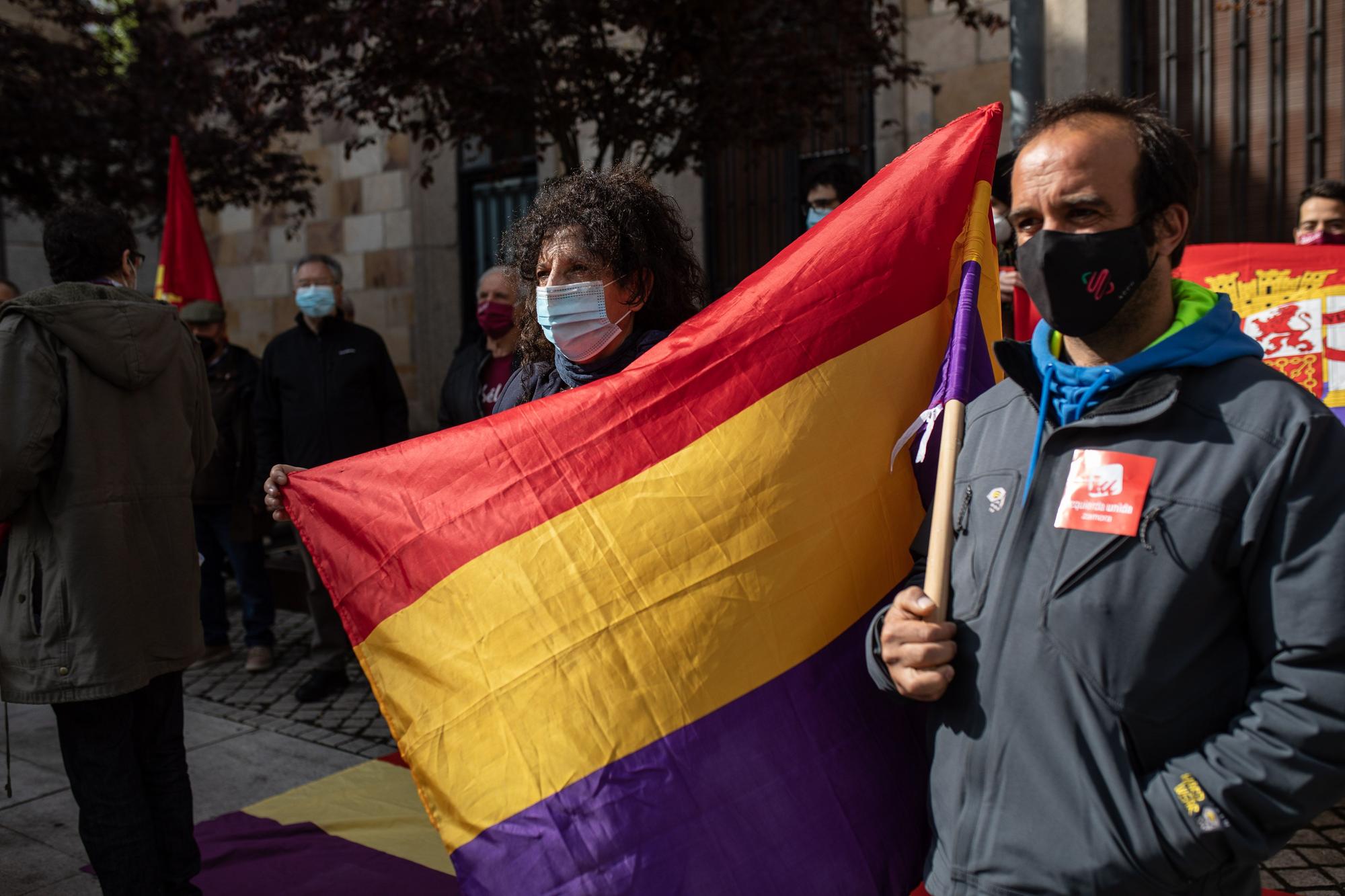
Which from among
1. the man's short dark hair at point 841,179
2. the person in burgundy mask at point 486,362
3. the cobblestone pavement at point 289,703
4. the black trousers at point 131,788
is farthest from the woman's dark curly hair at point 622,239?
the cobblestone pavement at point 289,703

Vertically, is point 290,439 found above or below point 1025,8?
below

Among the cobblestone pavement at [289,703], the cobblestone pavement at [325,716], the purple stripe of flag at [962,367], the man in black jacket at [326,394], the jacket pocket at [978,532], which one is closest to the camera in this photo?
the jacket pocket at [978,532]

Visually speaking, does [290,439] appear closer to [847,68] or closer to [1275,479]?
[847,68]

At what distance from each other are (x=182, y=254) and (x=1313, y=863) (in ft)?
20.8

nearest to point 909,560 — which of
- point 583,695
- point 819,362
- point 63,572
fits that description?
point 819,362

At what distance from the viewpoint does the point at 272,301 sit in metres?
13.2

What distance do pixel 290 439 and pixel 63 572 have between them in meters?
2.79

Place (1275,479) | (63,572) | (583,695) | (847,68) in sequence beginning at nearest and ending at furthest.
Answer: (1275,479) → (583,695) → (63,572) → (847,68)

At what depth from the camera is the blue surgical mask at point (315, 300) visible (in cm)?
579

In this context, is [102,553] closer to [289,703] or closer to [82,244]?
[82,244]

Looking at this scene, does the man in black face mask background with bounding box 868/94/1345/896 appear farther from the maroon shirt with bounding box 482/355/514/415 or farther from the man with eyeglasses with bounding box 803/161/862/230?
the maroon shirt with bounding box 482/355/514/415

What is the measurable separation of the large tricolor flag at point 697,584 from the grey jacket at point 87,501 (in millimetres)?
996

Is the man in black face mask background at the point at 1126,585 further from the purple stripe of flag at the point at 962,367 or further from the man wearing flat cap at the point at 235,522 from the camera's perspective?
the man wearing flat cap at the point at 235,522

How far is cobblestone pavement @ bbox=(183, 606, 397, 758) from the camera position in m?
5.22
